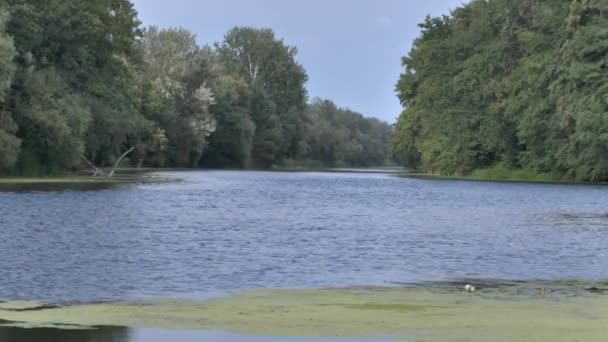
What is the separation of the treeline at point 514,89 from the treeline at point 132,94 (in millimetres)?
28249

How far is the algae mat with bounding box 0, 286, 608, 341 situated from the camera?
14.9m

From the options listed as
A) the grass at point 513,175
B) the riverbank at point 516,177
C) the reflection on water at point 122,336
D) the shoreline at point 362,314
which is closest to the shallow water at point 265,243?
the shoreline at point 362,314

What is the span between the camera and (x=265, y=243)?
3027 cm

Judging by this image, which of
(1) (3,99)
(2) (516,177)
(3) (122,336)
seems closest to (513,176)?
(2) (516,177)

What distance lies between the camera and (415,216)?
145ft

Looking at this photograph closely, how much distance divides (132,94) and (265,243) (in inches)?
2836

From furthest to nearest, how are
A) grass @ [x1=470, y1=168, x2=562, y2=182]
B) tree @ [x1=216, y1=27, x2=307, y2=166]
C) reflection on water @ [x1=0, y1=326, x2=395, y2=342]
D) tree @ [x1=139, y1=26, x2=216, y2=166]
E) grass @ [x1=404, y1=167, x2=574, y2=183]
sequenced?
tree @ [x1=216, y1=27, x2=307, y2=166]
tree @ [x1=139, y1=26, x2=216, y2=166]
grass @ [x1=470, y1=168, x2=562, y2=182]
grass @ [x1=404, y1=167, x2=574, y2=183]
reflection on water @ [x1=0, y1=326, x2=395, y2=342]

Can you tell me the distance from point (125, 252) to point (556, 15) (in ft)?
232

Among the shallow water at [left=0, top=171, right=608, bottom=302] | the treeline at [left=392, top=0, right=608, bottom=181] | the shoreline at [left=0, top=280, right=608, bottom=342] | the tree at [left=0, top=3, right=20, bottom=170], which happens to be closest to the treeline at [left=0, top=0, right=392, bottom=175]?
the tree at [left=0, top=3, right=20, bottom=170]

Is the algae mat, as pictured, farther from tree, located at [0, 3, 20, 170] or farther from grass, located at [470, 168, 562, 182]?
grass, located at [470, 168, 562, 182]

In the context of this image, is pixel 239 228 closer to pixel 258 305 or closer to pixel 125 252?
pixel 125 252

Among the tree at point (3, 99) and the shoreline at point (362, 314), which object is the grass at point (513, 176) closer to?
the tree at point (3, 99)

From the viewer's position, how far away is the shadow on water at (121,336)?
13.9 m

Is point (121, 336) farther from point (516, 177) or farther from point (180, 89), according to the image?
point (180, 89)
